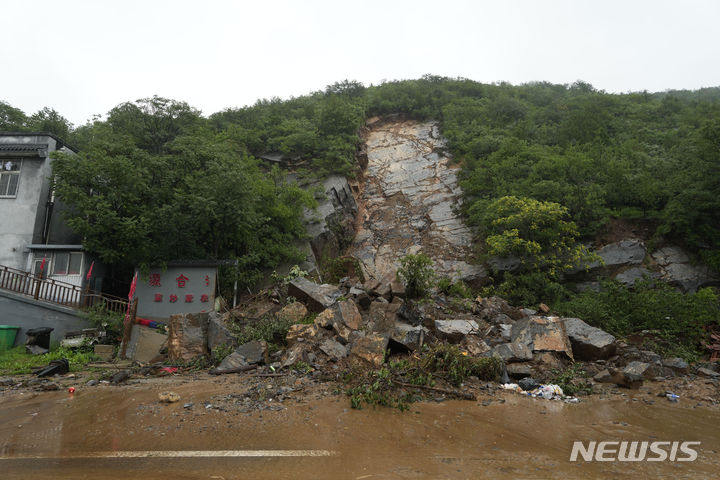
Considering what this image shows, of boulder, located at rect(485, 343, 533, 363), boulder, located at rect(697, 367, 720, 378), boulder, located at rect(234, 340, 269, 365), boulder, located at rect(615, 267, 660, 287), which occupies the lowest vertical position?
boulder, located at rect(234, 340, 269, 365)

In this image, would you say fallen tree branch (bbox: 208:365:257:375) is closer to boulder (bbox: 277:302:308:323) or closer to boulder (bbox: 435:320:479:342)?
boulder (bbox: 277:302:308:323)

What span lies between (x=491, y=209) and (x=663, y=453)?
11023 millimetres

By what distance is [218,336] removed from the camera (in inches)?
364

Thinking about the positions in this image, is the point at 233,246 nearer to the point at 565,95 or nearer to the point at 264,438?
the point at 264,438

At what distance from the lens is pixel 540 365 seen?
7.68 m

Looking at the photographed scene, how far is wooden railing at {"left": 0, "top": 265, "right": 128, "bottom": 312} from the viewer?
1192cm

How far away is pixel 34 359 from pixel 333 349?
814 centimetres

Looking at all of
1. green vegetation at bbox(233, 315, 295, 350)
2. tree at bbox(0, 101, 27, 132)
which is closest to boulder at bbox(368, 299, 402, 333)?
green vegetation at bbox(233, 315, 295, 350)

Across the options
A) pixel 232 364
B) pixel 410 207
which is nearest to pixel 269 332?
pixel 232 364

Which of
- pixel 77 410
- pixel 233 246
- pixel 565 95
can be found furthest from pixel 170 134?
pixel 565 95

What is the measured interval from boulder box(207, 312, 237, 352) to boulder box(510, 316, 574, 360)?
670 centimetres

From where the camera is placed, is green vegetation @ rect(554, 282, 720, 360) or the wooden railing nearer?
green vegetation @ rect(554, 282, 720, 360)

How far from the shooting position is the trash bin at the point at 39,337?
10.6 meters

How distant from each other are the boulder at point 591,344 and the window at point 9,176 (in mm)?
19778
